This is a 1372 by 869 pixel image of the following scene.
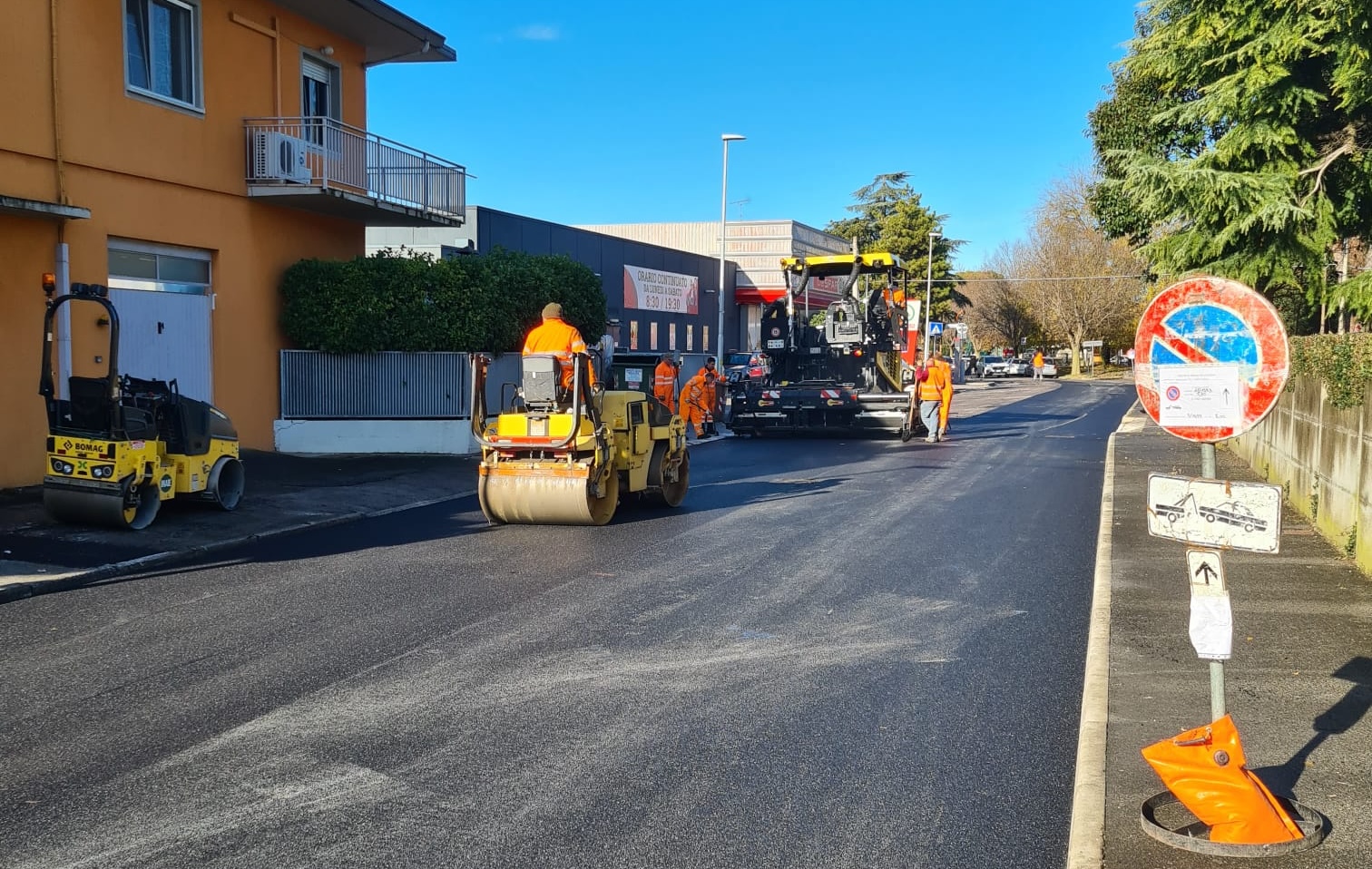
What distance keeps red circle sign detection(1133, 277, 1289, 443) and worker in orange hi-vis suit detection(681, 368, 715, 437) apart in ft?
65.2

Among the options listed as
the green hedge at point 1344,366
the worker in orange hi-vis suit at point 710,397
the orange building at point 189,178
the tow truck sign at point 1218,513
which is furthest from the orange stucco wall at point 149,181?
the green hedge at point 1344,366

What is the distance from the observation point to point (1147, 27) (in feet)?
76.6

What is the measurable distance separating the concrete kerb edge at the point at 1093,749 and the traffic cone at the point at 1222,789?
0.33 metres

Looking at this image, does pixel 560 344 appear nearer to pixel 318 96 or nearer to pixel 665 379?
pixel 665 379

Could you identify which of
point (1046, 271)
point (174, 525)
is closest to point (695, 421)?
point (174, 525)

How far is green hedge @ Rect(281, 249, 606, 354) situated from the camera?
63.4ft

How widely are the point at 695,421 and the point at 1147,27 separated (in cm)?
1186

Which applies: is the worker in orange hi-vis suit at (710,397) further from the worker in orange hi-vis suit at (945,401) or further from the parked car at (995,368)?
the parked car at (995,368)

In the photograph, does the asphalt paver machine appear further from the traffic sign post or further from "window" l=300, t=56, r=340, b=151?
the traffic sign post

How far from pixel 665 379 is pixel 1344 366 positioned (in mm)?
14136

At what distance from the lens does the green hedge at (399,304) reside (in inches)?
761

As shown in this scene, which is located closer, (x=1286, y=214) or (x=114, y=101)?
(x=114, y=101)

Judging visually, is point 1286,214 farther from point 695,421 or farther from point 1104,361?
point 1104,361

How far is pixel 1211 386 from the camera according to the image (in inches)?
181
